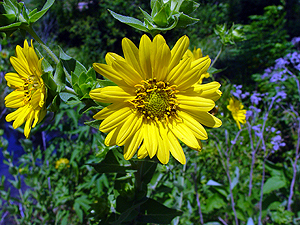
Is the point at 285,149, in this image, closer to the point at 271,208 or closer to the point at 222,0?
the point at 271,208

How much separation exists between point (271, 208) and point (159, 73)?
2.25 m

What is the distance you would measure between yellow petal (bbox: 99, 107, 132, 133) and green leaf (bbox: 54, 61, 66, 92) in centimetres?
23

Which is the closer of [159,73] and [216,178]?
[159,73]

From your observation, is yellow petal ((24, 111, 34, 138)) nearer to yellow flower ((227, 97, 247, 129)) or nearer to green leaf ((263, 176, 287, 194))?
yellow flower ((227, 97, 247, 129))

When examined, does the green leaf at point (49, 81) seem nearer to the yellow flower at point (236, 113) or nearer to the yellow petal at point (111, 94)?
the yellow petal at point (111, 94)

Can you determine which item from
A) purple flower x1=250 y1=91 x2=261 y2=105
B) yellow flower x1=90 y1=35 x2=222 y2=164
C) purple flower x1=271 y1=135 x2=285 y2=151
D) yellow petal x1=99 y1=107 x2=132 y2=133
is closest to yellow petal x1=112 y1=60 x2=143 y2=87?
yellow flower x1=90 y1=35 x2=222 y2=164

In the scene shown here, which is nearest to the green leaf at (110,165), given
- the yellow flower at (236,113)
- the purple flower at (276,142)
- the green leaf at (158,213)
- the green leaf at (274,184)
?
the green leaf at (158,213)

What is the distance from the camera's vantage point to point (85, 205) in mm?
2070

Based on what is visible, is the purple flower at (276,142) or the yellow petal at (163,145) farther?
the purple flower at (276,142)

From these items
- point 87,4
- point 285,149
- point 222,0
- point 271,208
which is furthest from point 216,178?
point 222,0

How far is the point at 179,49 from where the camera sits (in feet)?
2.53

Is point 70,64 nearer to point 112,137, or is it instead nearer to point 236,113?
point 112,137

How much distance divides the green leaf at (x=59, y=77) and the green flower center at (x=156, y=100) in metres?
0.30

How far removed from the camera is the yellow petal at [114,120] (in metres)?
0.75
